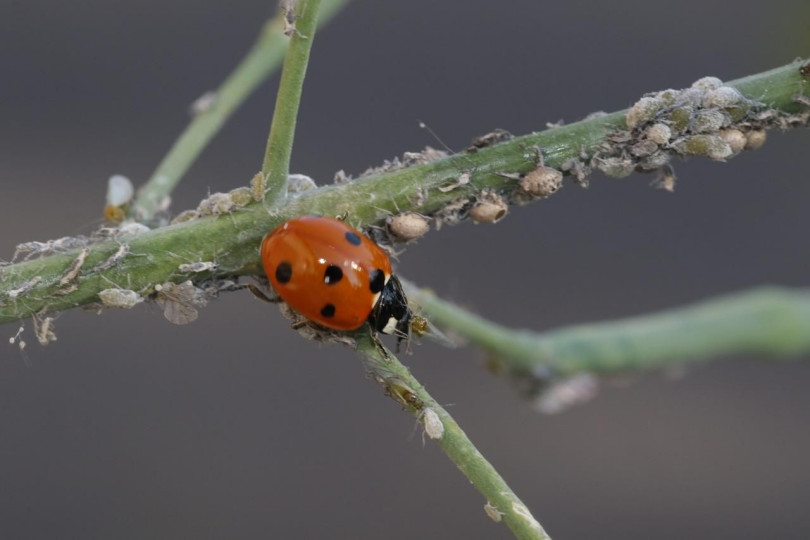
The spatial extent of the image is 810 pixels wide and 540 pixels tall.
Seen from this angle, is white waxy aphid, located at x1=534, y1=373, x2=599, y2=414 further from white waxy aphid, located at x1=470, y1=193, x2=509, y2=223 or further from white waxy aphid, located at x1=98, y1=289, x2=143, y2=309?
white waxy aphid, located at x1=98, y1=289, x2=143, y2=309

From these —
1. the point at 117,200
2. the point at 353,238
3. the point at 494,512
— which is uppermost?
the point at 117,200

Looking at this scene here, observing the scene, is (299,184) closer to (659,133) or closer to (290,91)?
(290,91)

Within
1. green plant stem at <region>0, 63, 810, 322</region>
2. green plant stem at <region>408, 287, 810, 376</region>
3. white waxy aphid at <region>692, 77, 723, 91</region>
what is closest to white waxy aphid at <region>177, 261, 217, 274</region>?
green plant stem at <region>0, 63, 810, 322</region>

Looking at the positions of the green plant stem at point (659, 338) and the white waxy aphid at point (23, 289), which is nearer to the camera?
the white waxy aphid at point (23, 289)

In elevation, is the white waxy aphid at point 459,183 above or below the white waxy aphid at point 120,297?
below

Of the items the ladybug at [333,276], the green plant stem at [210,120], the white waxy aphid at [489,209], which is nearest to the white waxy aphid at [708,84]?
the white waxy aphid at [489,209]

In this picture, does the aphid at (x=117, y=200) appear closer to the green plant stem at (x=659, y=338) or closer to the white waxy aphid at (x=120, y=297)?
the white waxy aphid at (x=120, y=297)

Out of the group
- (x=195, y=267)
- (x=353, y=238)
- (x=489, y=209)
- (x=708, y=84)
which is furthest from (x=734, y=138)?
(x=195, y=267)

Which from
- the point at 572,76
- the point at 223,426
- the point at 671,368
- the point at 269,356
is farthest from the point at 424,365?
the point at 671,368
